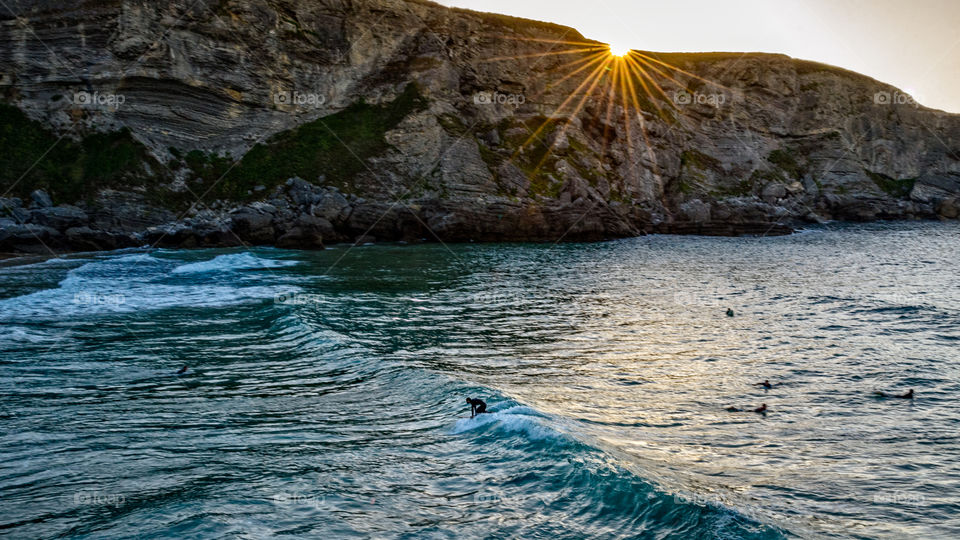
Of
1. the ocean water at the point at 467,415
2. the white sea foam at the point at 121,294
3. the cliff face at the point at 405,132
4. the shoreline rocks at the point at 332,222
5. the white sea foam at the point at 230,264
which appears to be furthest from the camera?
the cliff face at the point at 405,132

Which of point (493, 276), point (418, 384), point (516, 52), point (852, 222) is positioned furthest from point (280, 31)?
point (852, 222)

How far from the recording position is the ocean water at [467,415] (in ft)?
21.6

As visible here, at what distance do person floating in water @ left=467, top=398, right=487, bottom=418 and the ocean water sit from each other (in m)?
0.21

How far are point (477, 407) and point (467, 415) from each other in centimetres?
22

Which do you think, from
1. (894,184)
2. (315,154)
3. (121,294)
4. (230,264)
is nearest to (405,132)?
(315,154)

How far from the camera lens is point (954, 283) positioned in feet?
90.8

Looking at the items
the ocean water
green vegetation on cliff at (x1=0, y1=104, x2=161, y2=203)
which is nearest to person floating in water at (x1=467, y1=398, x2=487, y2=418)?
the ocean water

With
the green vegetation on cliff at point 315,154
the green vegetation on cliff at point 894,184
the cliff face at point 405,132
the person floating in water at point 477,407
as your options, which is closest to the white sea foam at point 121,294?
the person floating in water at point 477,407

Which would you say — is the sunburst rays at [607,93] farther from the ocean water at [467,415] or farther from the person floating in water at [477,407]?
the person floating in water at [477,407]

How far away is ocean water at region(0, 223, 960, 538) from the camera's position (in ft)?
21.6

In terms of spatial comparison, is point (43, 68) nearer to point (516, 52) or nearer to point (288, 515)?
point (516, 52)

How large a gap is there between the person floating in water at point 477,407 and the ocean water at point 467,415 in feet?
0.70

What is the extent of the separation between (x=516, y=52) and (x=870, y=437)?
7338 centimetres

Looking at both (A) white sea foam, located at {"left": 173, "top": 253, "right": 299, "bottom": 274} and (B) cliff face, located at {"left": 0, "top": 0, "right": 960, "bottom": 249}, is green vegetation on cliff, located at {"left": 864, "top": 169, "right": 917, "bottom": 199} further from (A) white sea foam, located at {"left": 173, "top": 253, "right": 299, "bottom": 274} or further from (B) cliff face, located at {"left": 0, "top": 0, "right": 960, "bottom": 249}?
(A) white sea foam, located at {"left": 173, "top": 253, "right": 299, "bottom": 274}
